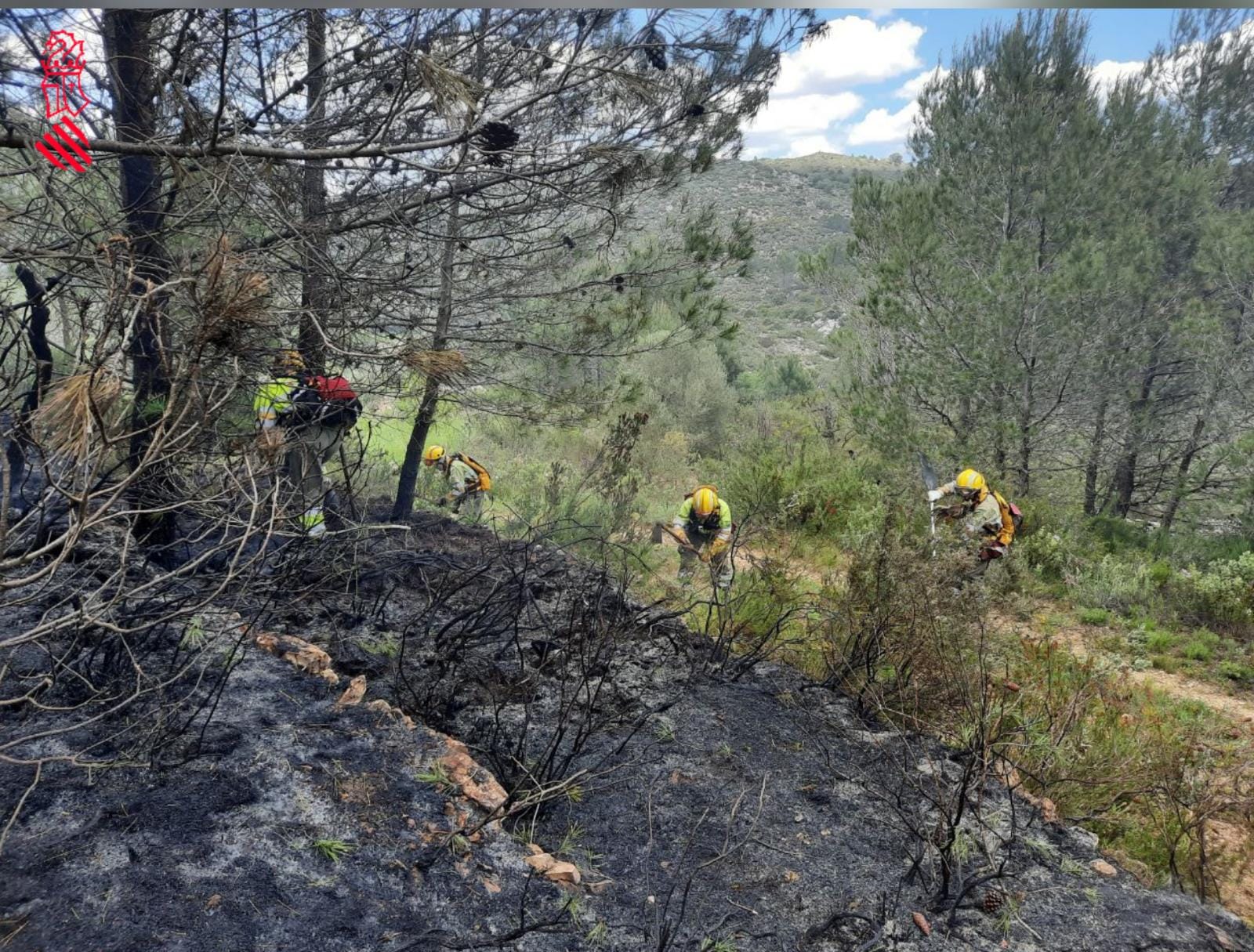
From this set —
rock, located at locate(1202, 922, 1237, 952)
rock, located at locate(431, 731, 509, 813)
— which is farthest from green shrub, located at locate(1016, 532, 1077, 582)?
rock, located at locate(431, 731, 509, 813)

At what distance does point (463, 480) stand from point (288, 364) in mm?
5403

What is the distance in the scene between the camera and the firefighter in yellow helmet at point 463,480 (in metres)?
8.45

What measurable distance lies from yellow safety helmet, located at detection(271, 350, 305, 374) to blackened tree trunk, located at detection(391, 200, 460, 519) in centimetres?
57

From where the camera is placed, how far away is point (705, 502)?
23.9ft

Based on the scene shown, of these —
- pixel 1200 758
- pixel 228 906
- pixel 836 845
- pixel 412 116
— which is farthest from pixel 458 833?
pixel 1200 758

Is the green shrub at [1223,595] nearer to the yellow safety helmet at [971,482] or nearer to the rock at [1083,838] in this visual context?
the yellow safety helmet at [971,482]

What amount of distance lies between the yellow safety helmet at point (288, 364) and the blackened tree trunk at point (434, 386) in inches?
22.3

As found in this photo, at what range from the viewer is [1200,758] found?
4734 millimetres

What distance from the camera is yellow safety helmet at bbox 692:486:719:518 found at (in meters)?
7.28

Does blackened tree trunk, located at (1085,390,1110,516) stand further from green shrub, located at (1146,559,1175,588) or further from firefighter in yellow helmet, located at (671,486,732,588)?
firefighter in yellow helmet, located at (671,486,732,588)

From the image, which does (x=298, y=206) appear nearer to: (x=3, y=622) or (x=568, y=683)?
(x=3, y=622)

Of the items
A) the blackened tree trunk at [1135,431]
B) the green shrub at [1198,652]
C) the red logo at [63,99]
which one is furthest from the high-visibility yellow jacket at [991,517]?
the red logo at [63,99]

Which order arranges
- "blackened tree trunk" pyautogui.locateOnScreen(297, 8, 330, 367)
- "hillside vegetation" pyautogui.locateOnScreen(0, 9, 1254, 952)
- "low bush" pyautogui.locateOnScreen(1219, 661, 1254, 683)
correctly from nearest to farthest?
"hillside vegetation" pyautogui.locateOnScreen(0, 9, 1254, 952) → "blackened tree trunk" pyautogui.locateOnScreen(297, 8, 330, 367) → "low bush" pyautogui.locateOnScreen(1219, 661, 1254, 683)

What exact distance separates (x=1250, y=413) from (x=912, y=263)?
4894 millimetres
